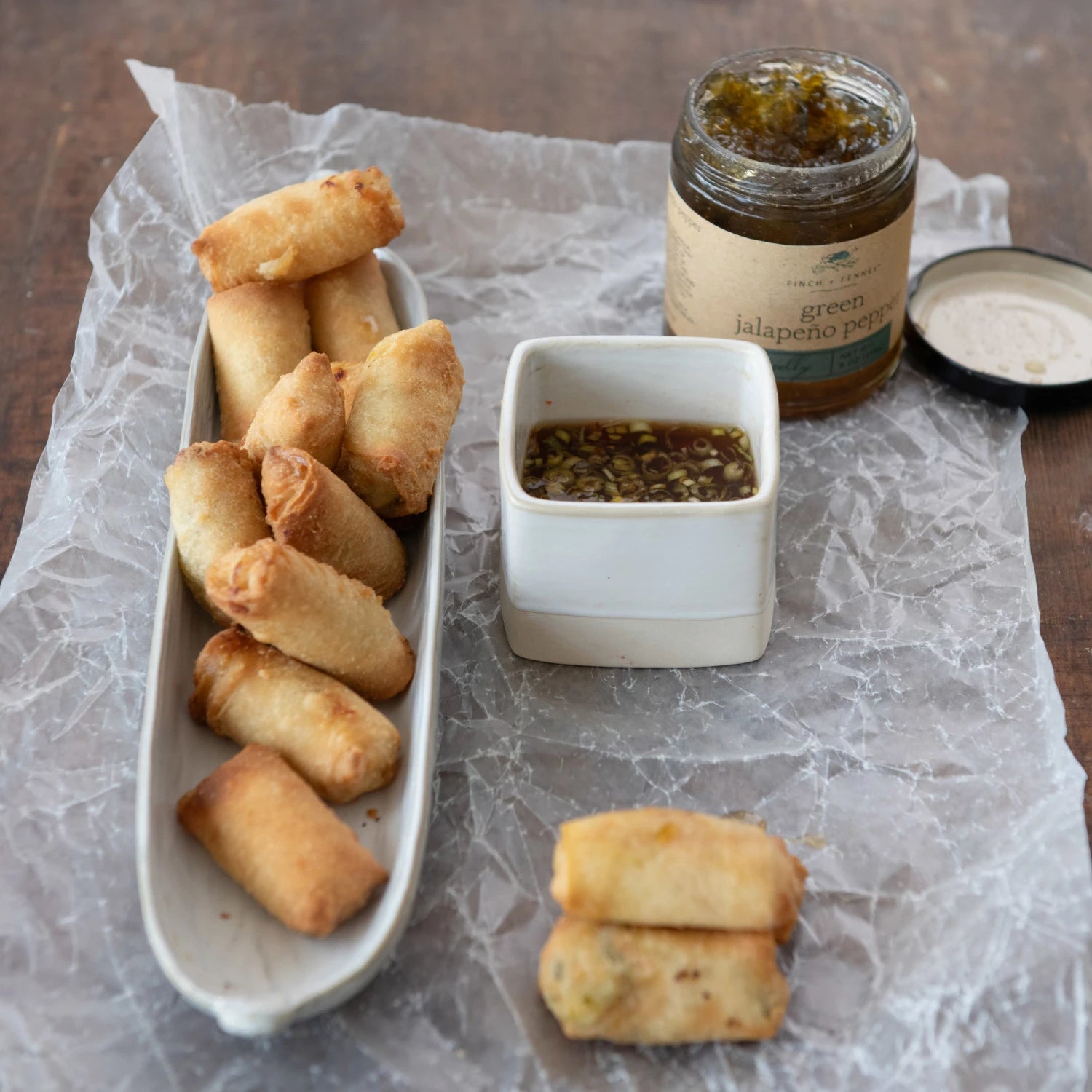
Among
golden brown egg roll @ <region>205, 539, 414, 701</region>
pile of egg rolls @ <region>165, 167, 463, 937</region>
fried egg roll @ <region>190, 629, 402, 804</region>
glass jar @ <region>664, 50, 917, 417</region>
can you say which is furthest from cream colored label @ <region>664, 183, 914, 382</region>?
fried egg roll @ <region>190, 629, 402, 804</region>

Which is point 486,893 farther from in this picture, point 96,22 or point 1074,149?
point 96,22

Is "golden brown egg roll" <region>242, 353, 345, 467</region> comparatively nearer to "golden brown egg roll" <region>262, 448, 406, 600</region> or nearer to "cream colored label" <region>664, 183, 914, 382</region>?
"golden brown egg roll" <region>262, 448, 406, 600</region>

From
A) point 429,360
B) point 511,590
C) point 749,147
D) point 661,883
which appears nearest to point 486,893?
point 661,883

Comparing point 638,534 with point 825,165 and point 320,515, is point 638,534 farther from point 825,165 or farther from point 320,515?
point 825,165

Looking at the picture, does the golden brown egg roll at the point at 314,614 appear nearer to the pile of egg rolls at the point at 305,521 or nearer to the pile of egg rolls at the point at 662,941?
the pile of egg rolls at the point at 305,521

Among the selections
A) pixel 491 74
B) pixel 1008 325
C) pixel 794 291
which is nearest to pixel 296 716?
pixel 794 291

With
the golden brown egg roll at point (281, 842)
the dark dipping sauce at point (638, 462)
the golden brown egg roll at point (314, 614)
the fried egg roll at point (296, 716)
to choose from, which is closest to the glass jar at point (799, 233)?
the dark dipping sauce at point (638, 462)

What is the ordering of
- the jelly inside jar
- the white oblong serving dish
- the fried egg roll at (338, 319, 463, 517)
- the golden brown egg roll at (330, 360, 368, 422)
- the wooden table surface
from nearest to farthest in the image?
1. the white oblong serving dish
2. the fried egg roll at (338, 319, 463, 517)
3. the golden brown egg roll at (330, 360, 368, 422)
4. the jelly inside jar
5. the wooden table surface
